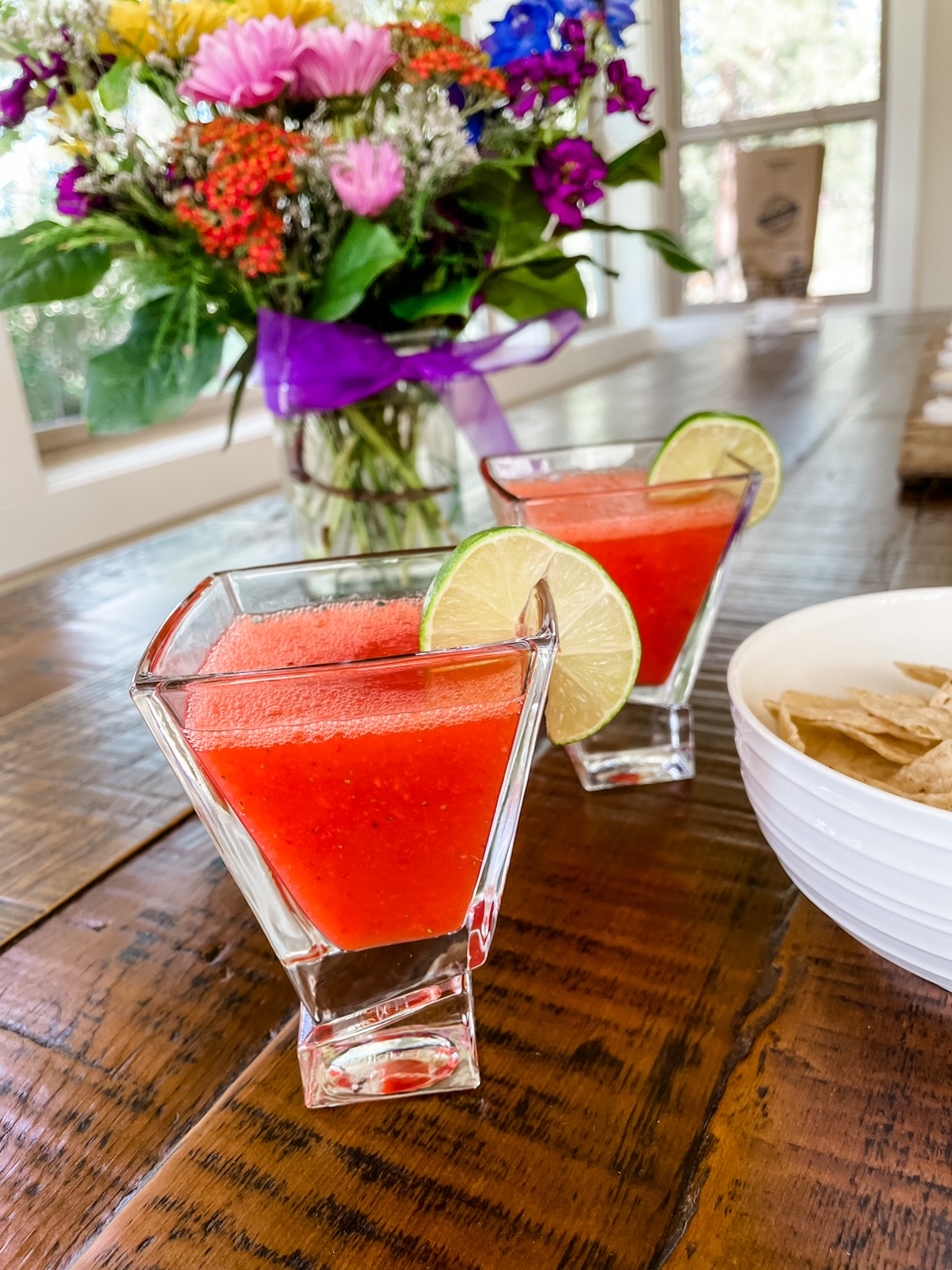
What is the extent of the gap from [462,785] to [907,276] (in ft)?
16.7

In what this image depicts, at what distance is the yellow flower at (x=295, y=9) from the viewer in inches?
24.7

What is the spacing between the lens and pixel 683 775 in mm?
552

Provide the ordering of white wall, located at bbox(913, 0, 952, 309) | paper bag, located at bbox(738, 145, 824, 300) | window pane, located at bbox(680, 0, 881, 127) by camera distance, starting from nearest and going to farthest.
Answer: paper bag, located at bbox(738, 145, 824, 300) < white wall, located at bbox(913, 0, 952, 309) < window pane, located at bbox(680, 0, 881, 127)

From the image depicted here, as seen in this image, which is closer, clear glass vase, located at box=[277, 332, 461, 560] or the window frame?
clear glass vase, located at box=[277, 332, 461, 560]

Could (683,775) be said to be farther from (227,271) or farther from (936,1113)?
(227,271)

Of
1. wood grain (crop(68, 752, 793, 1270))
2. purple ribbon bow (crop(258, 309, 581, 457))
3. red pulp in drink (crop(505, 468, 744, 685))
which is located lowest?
wood grain (crop(68, 752, 793, 1270))

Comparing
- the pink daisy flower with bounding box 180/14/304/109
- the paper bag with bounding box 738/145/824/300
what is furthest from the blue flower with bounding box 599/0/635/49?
the paper bag with bounding box 738/145/824/300

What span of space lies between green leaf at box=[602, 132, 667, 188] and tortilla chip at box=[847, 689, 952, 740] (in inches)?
18.2

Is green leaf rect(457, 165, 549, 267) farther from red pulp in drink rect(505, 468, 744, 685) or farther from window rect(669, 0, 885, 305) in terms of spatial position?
window rect(669, 0, 885, 305)

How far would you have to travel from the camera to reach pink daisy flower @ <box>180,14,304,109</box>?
1.95ft

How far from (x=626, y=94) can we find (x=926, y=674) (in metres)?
0.49

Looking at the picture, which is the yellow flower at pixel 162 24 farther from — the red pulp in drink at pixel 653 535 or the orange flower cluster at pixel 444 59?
the red pulp in drink at pixel 653 535

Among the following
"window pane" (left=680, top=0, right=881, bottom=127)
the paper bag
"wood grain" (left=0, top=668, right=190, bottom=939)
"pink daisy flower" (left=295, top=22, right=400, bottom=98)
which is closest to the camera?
"wood grain" (left=0, top=668, right=190, bottom=939)

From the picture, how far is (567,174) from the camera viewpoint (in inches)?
27.0
